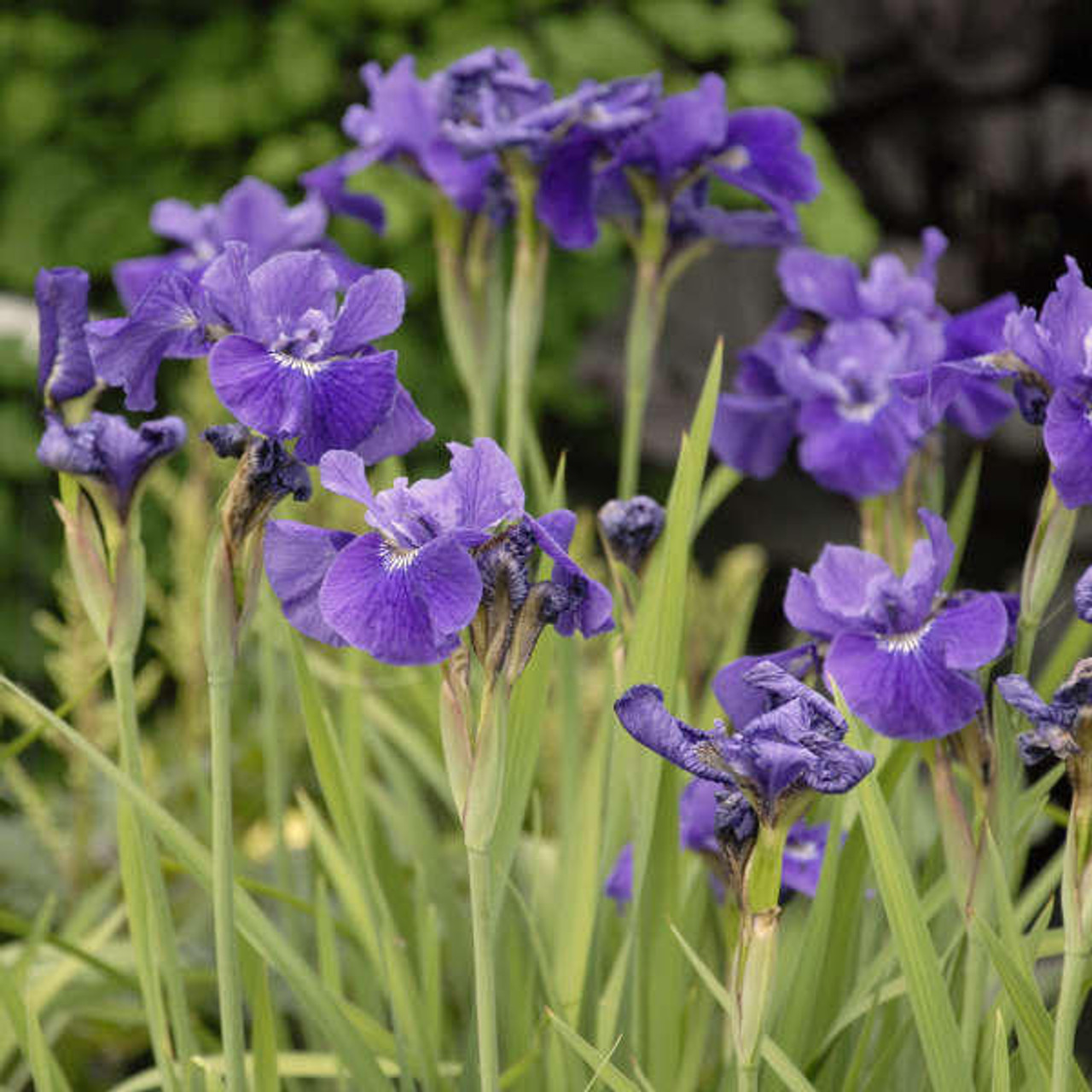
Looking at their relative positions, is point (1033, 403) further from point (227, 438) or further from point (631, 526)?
point (227, 438)

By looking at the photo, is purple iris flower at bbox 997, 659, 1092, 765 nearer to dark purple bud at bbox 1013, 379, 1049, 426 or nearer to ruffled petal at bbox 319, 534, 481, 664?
dark purple bud at bbox 1013, 379, 1049, 426

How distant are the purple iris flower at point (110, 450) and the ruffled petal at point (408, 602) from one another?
24 cm

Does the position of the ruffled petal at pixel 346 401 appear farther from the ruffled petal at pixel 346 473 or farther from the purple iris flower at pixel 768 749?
the purple iris flower at pixel 768 749

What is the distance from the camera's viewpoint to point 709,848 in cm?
112

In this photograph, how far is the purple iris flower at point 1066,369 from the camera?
862 millimetres

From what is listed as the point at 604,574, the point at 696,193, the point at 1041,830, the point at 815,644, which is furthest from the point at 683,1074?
the point at 1041,830

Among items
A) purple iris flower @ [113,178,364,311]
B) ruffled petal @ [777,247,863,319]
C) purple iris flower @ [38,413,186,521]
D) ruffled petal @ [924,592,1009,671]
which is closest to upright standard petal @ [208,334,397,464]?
purple iris flower @ [38,413,186,521]

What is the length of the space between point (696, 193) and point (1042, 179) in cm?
204

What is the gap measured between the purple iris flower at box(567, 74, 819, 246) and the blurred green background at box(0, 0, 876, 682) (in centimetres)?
153

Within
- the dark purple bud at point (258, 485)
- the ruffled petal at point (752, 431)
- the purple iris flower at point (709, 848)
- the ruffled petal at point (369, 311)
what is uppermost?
the ruffled petal at point (369, 311)

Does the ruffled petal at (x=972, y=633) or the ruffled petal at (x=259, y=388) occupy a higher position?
the ruffled petal at (x=259, y=388)

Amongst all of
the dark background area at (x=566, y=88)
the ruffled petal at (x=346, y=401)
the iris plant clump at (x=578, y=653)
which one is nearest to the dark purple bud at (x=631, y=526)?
the iris plant clump at (x=578, y=653)

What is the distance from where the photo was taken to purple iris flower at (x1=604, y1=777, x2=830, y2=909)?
112cm

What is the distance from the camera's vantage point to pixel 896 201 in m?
3.43
